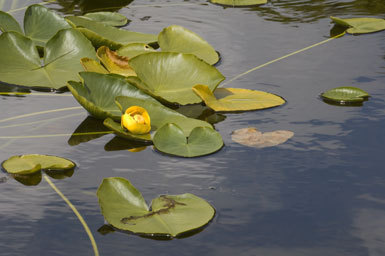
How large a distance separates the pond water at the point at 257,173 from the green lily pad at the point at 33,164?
38 millimetres

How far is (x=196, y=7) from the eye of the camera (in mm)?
3438

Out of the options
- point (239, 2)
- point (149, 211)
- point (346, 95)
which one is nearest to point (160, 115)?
point (149, 211)

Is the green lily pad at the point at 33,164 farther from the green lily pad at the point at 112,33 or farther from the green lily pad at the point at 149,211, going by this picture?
the green lily pad at the point at 112,33

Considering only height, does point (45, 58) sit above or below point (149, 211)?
above

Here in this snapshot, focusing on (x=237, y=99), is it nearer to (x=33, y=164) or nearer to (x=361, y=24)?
(x=33, y=164)

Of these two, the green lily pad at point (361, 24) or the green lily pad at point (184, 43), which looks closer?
the green lily pad at point (184, 43)

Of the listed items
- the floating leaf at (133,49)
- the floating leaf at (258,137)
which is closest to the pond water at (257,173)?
the floating leaf at (258,137)

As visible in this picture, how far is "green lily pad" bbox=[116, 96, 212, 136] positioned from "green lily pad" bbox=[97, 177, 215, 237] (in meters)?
0.45

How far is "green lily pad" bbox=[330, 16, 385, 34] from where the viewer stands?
3.00 metres

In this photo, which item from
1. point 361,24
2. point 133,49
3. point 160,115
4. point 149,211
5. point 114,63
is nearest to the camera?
point 149,211

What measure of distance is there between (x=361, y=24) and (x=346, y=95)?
91 centimetres

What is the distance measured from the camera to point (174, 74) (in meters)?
2.30

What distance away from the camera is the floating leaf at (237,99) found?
2.20m

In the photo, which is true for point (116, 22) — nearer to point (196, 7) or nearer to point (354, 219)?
point (196, 7)
